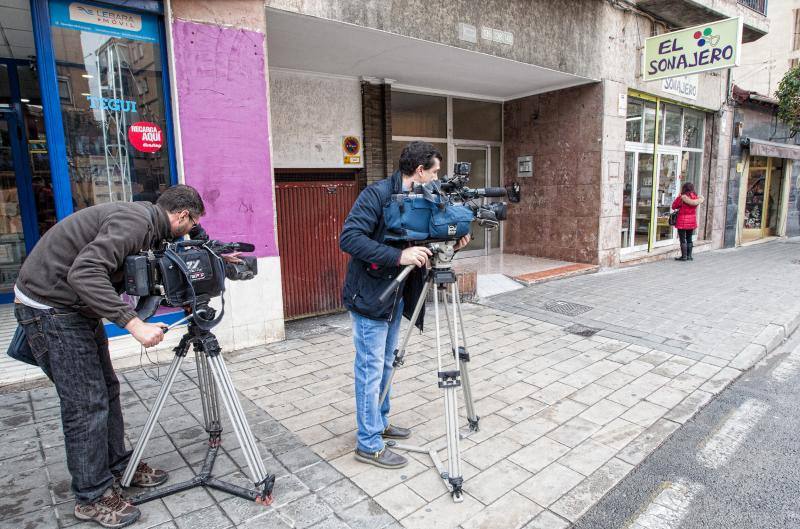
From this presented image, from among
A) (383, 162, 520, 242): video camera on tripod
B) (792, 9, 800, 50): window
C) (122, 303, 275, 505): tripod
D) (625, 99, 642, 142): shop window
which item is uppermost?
(792, 9, 800, 50): window

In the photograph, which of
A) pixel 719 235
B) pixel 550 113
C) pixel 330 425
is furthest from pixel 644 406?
pixel 719 235

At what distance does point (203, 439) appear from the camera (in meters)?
3.45

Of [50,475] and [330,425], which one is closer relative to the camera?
[50,475]

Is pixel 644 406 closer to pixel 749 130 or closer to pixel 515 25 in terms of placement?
pixel 515 25

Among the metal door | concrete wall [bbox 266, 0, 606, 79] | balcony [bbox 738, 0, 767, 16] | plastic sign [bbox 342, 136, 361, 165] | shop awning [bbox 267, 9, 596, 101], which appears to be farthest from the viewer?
balcony [bbox 738, 0, 767, 16]

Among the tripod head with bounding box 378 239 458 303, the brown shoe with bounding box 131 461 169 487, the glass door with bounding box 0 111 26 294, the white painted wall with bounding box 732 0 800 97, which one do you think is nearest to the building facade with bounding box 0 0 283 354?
the glass door with bounding box 0 111 26 294

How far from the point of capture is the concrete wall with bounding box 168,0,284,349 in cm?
482

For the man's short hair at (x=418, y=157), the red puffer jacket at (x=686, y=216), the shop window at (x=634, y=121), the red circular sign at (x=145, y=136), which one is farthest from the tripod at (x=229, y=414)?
the red puffer jacket at (x=686, y=216)

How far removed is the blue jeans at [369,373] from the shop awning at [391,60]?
12.9ft

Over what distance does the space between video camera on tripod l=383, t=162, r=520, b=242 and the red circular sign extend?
3135 mm

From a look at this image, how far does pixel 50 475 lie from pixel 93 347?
1.11 meters

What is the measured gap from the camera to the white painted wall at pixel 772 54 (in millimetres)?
19766

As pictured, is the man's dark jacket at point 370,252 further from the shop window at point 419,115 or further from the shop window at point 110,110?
the shop window at point 419,115

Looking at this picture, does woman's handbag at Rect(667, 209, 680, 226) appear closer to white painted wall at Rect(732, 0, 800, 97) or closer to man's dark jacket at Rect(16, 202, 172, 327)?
man's dark jacket at Rect(16, 202, 172, 327)
